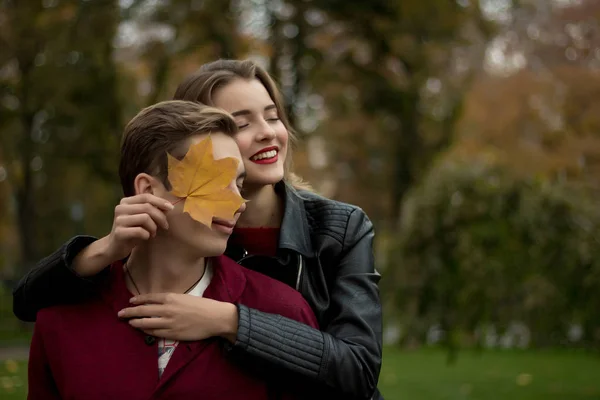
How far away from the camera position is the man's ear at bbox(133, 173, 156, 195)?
224cm

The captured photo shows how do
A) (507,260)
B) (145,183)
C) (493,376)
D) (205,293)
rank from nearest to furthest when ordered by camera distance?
(145,183), (205,293), (507,260), (493,376)

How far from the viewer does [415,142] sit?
777 inches

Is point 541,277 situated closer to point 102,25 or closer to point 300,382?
point 300,382

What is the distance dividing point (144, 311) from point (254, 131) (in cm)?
93

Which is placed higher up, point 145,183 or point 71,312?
point 145,183

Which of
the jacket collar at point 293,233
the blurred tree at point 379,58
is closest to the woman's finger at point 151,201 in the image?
the jacket collar at point 293,233

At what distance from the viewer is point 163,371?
2.19 m

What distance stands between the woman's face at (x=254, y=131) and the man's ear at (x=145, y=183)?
675mm

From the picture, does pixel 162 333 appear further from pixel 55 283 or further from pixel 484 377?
pixel 484 377

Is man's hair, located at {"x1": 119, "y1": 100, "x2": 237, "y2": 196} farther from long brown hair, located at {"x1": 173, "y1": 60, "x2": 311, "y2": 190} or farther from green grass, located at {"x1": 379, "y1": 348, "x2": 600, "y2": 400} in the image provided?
green grass, located at {"x1": 379, "y1": 348, "x2": 600, "y2": 400}

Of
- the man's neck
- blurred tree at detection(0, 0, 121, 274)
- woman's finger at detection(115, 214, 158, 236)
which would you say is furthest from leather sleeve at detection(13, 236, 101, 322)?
blurred tree at detection(0, 0, 121, 274)

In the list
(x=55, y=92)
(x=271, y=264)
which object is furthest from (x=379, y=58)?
(x=271, y=264)

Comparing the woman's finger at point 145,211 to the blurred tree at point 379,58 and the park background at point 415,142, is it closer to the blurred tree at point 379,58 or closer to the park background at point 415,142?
the park background at point 415,142

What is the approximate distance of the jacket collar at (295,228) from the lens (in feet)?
9.15
